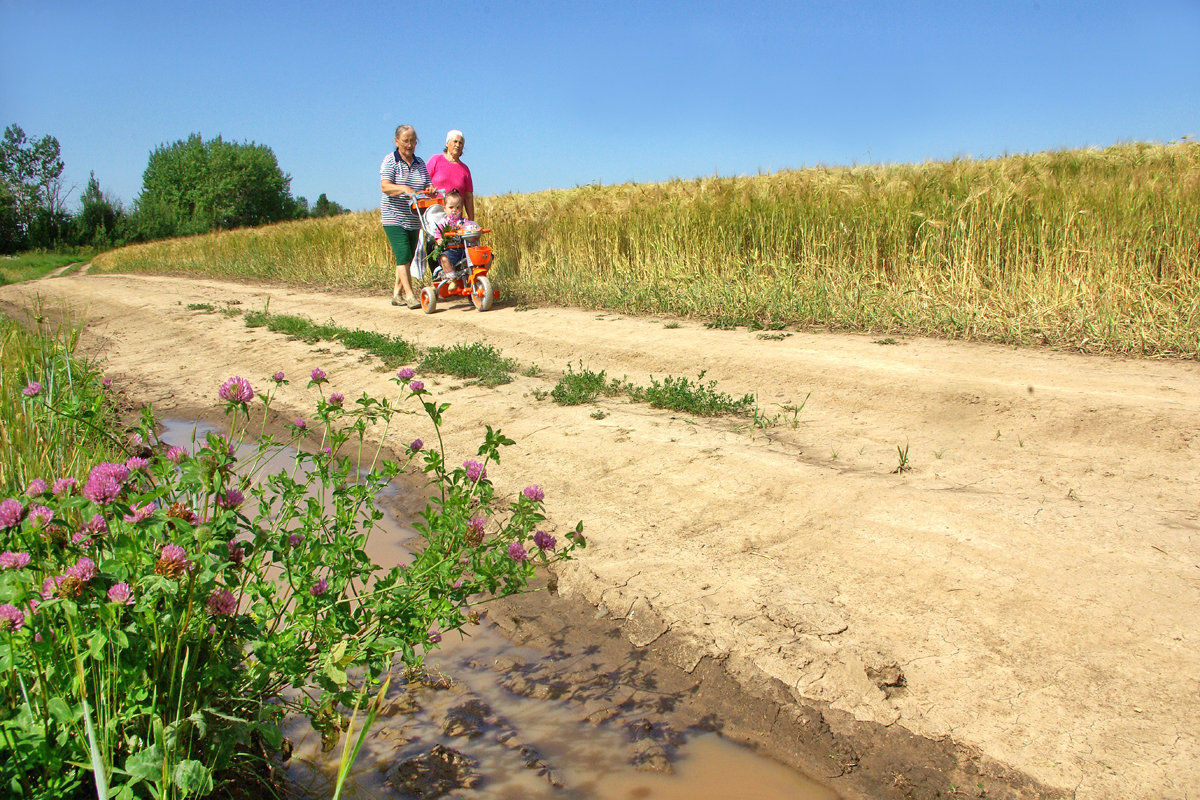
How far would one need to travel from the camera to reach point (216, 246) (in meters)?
22.7

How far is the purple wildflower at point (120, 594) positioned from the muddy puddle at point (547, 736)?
3.21 ft

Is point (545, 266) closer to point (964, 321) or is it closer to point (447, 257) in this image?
point (447, 257)

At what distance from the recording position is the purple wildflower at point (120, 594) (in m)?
1.46

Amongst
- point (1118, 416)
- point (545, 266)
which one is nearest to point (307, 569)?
point (1118, 416)

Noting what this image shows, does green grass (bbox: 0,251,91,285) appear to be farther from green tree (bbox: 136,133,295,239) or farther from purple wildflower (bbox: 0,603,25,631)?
purple wildflower (bbox: 0,603,25,631)

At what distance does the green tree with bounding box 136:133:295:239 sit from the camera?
186 ft

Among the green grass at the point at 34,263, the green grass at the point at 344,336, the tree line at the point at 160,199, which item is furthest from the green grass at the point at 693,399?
the tree line at the point at 160,199

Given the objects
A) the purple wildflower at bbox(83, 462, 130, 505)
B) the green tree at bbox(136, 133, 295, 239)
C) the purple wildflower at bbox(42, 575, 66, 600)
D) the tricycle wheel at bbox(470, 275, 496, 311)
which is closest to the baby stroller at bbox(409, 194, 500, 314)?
the tricycle wheel at bbox(470, 275, 496, 311)

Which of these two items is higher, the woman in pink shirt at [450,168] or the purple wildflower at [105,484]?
the woman in pink shirt at [450,168]

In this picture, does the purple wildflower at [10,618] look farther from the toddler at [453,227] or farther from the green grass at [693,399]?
the toddler at [453,227]

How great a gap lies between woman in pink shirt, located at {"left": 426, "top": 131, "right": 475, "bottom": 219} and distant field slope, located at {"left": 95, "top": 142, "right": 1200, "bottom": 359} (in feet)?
5.74

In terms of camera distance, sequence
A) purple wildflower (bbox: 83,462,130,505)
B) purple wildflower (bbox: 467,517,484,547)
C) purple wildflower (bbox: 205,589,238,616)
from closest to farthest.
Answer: purple wildflower (bbox: 83,462,130,505)
purple wildflower (bbox: 205,589,238,616)
purple wildflower (bbox: 467,517,484,547)

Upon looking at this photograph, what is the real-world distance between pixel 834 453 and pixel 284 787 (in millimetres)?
3138

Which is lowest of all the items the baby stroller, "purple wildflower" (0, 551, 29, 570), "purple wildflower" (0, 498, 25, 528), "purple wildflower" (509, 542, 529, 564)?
"purple wildflower" (509, 542, 529, 564)
